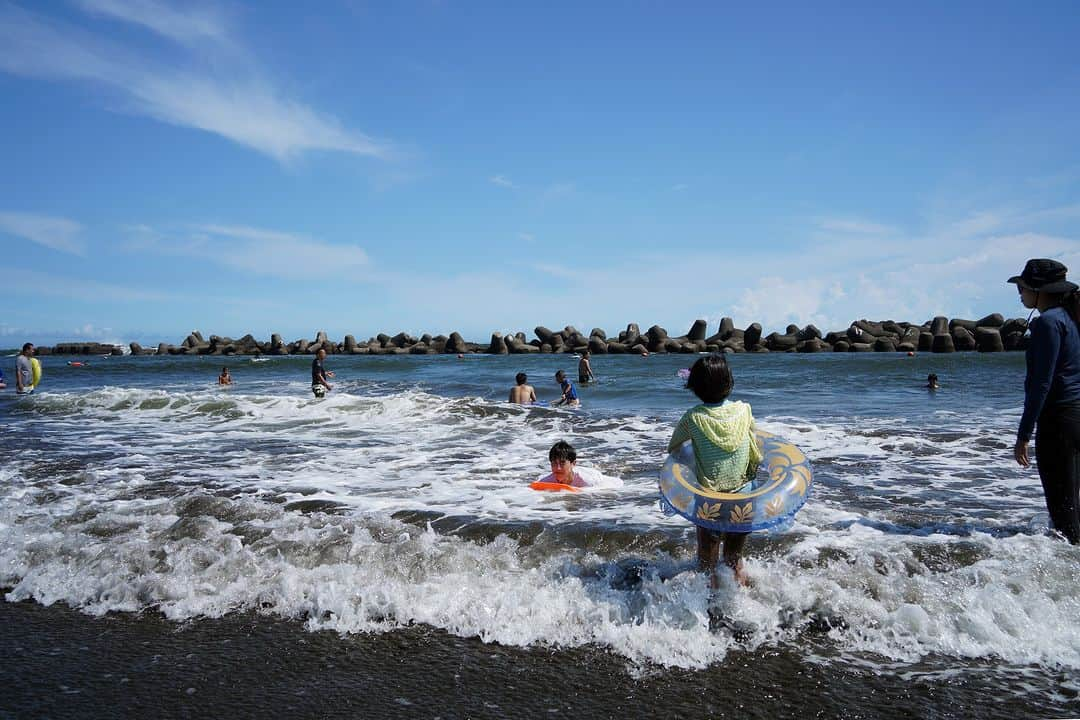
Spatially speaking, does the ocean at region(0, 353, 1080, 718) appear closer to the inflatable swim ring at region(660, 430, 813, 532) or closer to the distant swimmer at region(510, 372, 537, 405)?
the inflatable swim ring at region(660, 430, 813, 532)

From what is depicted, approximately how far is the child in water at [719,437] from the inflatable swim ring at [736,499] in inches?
4.5

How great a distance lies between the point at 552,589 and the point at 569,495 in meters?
2.71

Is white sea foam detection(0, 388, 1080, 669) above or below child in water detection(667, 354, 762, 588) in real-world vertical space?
below

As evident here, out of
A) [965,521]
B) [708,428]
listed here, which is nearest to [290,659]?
[708,428]

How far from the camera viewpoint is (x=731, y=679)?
340 cm

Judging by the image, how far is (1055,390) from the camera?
460 cm

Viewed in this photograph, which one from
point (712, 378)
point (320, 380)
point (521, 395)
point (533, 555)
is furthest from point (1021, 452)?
point (320, 380)

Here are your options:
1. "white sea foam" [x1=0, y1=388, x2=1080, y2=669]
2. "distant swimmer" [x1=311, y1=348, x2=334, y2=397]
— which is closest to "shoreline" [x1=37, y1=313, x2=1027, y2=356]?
"distant swimmer" [x1=311, y1=348, x2=334, y2=397]

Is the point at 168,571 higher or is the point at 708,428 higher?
the point at 708,428

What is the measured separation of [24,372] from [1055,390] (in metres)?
23.7

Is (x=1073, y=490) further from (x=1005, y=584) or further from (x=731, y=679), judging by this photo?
(x=731, y=679)

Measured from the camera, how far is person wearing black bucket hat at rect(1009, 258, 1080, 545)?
4523mm

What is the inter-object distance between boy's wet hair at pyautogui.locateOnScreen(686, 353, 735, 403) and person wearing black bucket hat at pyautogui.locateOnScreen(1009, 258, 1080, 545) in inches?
81.9

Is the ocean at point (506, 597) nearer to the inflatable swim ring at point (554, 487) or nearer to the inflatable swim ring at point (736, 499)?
the inflatable swim ring at point (554, 487)
